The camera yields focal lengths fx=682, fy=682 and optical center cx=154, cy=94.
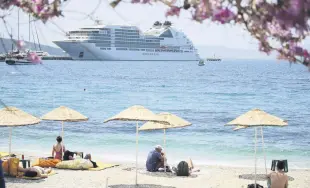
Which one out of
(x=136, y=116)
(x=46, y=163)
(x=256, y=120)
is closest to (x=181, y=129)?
(x=46, y=163)

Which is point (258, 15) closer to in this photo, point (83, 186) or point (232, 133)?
point (83, 186)

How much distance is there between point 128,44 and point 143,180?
134 metres

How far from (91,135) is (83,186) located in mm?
13538

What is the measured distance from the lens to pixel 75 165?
554 inches

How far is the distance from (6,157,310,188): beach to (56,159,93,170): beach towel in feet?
0.79

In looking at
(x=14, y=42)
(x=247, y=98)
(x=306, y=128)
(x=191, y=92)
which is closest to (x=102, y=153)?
(x=306, y=128)

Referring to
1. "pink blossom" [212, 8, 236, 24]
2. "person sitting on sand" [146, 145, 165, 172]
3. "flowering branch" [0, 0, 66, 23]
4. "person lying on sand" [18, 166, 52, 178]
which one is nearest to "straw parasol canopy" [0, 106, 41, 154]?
"person lying on sand" [18, 166, 52, 178]

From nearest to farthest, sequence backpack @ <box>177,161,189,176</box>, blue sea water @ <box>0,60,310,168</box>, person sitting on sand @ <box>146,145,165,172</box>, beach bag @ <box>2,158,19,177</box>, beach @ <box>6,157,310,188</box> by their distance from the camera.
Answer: beach @ <box>6,157,310,188</box> → beach bag @ <box>2,158,19,177</box> → backpack @ <box>177,161,189,176</box> → person sitting on sand @ <box>146,145,165,172</box> → blue sea water @ <box>0,60,310,168</box>

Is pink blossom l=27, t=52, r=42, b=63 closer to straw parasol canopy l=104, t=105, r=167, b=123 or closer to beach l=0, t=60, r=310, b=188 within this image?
beach l=0, t=60, r=310, b=188

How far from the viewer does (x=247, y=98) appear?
55.2 meters

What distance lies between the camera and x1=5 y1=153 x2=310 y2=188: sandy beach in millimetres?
12273

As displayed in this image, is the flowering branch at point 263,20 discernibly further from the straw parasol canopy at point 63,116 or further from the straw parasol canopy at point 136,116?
the straw parasol canopy at point 63,116

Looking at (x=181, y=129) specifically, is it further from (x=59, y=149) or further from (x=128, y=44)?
→ (x=128, y=44)

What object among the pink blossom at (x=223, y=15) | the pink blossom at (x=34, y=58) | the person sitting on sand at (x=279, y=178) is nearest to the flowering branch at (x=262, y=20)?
the pink blossom at (x=223, y=15)
